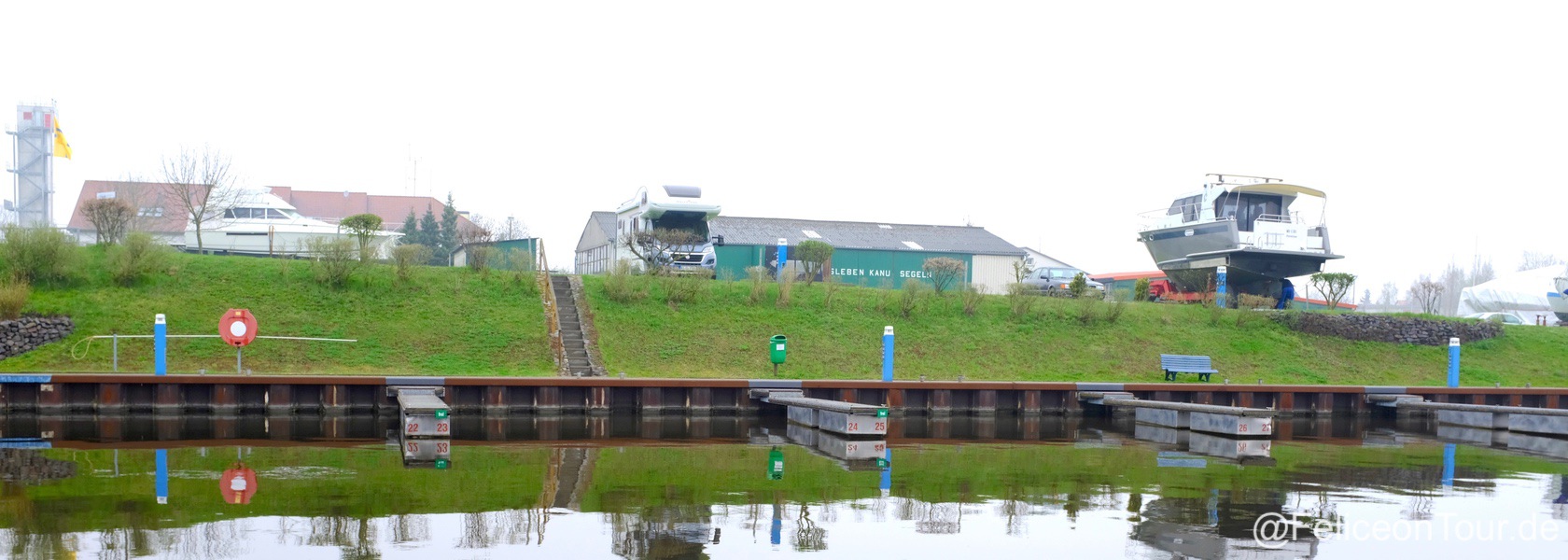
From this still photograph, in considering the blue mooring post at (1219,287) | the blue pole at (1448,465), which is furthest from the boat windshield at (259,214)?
the blue pole at (1448,465)

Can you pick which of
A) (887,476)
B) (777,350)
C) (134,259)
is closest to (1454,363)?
(777,350)

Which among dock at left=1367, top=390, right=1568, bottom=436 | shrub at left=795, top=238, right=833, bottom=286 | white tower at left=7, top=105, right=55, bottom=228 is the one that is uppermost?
white tower at left=7, top=105, right=55, bottom=228

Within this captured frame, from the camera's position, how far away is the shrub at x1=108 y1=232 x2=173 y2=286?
2391 cm

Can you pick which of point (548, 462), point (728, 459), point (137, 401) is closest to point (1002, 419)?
point (728, 459)

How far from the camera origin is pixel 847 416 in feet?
54.3

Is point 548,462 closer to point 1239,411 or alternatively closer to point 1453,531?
point 1453,531

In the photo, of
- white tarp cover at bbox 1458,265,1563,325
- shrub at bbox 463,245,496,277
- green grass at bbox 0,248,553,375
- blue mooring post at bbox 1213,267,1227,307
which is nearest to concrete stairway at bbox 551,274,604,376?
green grass at bbox 0,248,553,375

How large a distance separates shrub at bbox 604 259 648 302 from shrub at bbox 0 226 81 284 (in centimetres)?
1086

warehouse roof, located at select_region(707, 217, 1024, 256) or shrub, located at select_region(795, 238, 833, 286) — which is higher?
warehouse roof, located at select_region(707, 217, 1024, 256)

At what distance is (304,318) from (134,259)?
4.06m

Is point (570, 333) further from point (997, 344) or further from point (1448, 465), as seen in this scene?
point (1448, 465)

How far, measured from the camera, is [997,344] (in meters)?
26.8

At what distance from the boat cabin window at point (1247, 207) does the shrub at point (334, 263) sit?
75.2ft

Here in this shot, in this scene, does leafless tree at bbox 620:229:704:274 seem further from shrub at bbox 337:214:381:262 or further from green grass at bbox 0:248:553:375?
shrub at bbox 337:214:381:262
